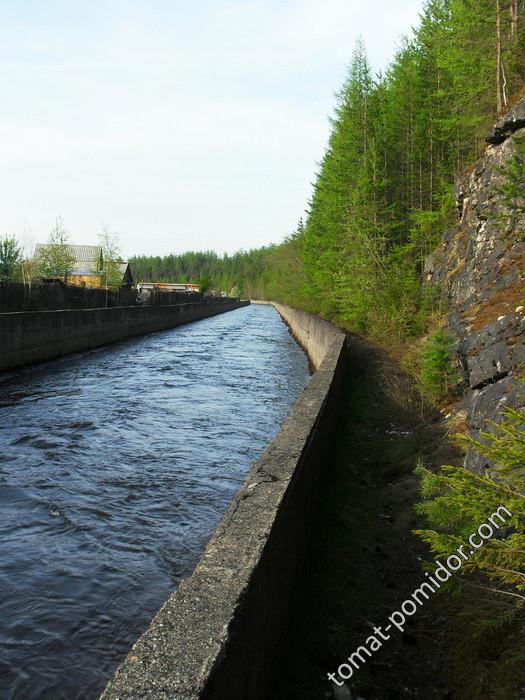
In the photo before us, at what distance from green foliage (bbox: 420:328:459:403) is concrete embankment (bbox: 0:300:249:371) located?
40.7 feet

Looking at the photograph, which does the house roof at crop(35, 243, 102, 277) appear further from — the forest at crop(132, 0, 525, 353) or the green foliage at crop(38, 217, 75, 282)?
the forest at crop(132, 0, 525, 353)

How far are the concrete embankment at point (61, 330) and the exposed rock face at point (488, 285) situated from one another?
508 inches

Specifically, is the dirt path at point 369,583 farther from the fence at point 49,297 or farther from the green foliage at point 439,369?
the fence at point 49,297

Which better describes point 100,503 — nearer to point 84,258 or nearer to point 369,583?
point 369,583

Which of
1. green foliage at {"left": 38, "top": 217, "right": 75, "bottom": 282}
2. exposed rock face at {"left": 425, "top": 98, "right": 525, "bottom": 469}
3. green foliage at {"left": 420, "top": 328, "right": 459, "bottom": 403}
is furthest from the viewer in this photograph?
green foliage at {"left": 38, "top": 217, "right": 75, "bottom": 282}

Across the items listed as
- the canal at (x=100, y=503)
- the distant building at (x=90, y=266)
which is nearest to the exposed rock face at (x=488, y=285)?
the canal at (x=100, y=503)

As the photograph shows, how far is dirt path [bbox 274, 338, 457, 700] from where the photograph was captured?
354cm

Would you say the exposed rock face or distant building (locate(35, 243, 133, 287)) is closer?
the exposed rock face

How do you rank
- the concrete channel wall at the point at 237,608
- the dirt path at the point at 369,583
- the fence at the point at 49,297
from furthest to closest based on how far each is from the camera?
the fence at the point at 49,297 < the dirt path at the point at 369,583 < the concrete channel wall at the point at 237,608

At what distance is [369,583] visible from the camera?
4.75 metres

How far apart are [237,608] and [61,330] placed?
21.1 metres

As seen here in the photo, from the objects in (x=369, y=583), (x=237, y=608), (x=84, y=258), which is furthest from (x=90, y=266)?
(x=237, y=608)

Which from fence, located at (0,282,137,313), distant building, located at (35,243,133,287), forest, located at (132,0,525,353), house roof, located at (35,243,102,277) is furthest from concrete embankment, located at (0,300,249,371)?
house roof, located at (35,243,102,277)

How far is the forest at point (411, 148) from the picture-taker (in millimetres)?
18625
